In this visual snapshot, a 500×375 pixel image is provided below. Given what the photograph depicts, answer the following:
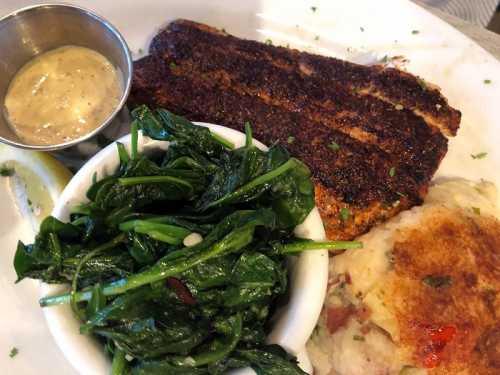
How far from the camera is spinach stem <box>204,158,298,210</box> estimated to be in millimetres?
2148

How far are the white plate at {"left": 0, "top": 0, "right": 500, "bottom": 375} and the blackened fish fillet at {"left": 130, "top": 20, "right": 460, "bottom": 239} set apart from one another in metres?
0.30

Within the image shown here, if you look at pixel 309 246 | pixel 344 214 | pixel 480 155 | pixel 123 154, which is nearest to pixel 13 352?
pixel 123 154

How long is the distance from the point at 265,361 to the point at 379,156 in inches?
54.0

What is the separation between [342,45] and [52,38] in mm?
1942

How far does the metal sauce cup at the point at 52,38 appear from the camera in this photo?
305 centimetres

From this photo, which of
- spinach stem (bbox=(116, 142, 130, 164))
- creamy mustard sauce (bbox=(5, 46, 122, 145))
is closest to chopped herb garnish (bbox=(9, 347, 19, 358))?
creamy mustard sauce (bbox=(5, 46, 122, 145))

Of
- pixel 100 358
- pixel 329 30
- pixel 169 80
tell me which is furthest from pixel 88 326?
pixel 329 30

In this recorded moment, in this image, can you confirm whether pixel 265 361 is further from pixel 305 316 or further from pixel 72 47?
pixel 72 47

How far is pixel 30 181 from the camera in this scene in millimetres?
3125

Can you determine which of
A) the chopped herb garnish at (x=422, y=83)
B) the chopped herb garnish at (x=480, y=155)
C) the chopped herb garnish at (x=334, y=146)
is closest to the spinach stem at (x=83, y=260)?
the chopped herb garnish at (x=334, y=146)

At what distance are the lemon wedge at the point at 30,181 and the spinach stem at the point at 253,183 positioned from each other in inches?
52.2

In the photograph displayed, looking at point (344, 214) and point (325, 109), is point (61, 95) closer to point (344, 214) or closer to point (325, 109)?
point (325, 109)

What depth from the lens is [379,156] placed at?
2.84 meters

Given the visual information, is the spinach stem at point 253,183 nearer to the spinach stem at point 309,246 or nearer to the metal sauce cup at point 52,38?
the spinach stem at point 309,246
